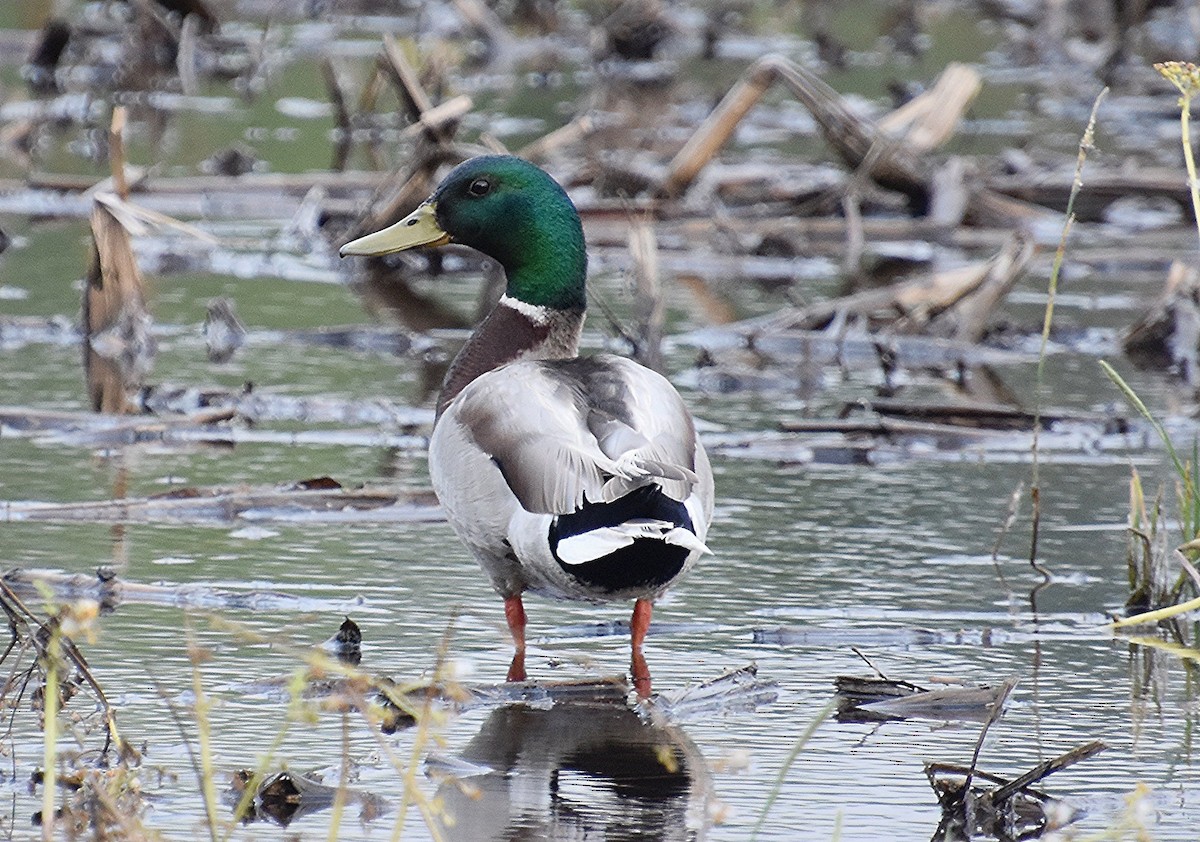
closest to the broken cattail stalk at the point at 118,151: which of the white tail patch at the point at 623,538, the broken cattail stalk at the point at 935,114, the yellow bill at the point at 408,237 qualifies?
the yellow bill at the point at 408,237

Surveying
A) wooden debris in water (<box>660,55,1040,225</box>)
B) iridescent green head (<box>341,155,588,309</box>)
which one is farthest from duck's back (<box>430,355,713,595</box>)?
wooden debris in water (<box>660,55,1040,225</box>)

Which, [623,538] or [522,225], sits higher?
[522,225]

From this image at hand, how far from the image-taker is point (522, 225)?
5961mm

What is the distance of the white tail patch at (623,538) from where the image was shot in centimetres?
450

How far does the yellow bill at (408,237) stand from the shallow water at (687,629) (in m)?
0.74

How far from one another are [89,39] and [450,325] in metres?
9.44

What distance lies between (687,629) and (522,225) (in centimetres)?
123

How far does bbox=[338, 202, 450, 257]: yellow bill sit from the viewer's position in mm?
6176

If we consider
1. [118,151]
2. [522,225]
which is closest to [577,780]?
[522,225]

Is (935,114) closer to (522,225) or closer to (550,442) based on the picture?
(522,225)

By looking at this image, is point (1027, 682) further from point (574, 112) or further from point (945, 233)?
point (574, 112)

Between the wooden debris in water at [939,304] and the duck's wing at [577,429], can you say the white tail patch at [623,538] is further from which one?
the wooden debris in water at [939,304]

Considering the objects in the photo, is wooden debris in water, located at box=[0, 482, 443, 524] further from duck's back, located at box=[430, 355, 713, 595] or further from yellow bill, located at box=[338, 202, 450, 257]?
duck's back, located at box=[430, 355, 713, 595]

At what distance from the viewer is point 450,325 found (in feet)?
31.0
